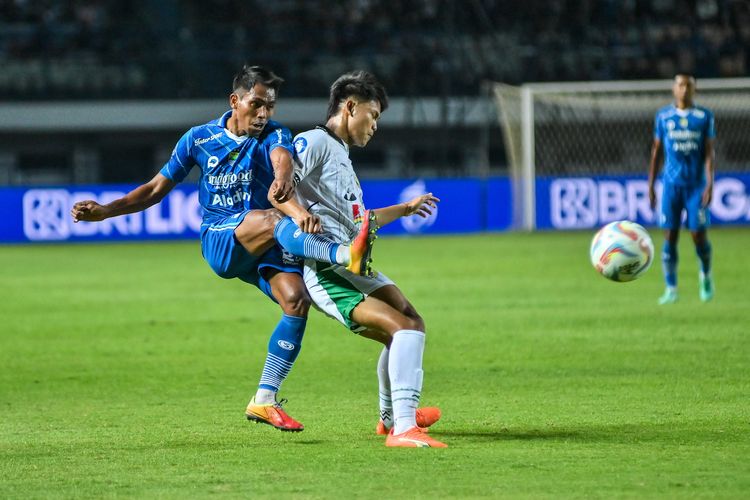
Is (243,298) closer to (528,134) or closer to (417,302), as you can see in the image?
(417,302)

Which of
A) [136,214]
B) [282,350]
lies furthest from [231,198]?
[136,214]

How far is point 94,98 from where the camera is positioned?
31.7 metres

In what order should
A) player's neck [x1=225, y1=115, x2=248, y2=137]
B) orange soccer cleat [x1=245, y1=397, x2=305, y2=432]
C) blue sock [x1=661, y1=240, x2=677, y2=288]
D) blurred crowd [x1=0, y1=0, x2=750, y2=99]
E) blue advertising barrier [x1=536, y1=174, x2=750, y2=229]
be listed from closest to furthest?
orange soccer cleat [x1=245, y1=397, x2=305, y2=432] → player's neck [x1=225, y1=115, x2=248, y2=137] → blue sock [x1=661, y1=240, x2=677, y2=288] → blue advertising barrier [x1=536, y1=174, x2=750, y2=229] → blurred crowd [x1=0, y1=0, x2=750, y2=99]

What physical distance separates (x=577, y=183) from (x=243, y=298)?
1206 centimetres

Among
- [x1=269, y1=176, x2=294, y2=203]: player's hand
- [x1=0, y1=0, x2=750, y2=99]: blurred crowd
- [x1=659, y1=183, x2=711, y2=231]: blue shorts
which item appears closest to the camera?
[x1=269, y1=176, x2=294, y2=203]: player's hand

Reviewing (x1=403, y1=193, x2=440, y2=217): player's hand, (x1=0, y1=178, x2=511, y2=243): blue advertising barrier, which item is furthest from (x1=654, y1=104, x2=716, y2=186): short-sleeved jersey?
(x1=0, y1=178, x2=511, y2=243): blue advertising barrier

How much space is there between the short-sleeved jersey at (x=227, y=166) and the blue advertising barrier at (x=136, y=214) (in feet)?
61.0

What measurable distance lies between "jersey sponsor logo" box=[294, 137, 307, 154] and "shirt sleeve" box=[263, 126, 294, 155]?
0.13ft

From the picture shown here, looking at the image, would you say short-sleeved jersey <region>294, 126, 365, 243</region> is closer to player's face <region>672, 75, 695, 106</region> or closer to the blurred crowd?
player's face <region>672, 75, 695, 106</region>

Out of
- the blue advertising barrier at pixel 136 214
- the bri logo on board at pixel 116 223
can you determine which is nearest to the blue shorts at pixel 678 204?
the blue advertising barrier at pixel 136 214

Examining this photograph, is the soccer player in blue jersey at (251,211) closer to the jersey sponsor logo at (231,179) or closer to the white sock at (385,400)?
the jersey sponsor logo at (231,179)

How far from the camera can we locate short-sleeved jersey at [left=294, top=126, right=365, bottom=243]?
20.4 ft

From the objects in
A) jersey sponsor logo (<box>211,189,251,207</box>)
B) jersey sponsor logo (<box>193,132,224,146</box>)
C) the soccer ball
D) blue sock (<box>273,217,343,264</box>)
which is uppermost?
jersey sponsor logo (<box>193,132,224,146</box>)

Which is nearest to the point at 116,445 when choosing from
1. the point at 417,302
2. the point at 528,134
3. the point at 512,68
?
the point at 417,302
